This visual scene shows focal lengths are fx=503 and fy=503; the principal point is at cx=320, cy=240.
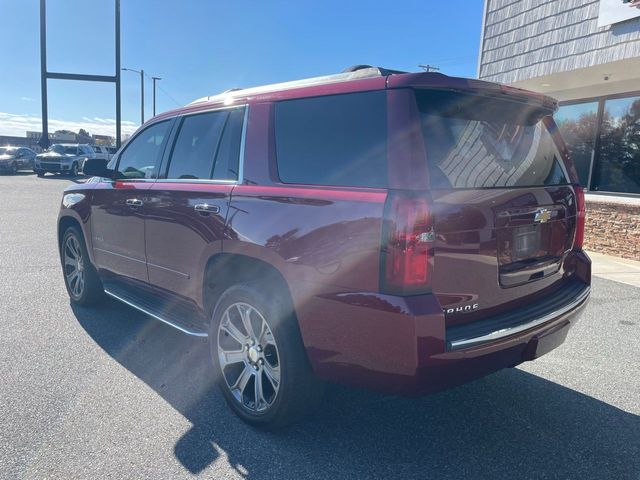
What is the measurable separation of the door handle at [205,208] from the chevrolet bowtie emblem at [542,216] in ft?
6.11

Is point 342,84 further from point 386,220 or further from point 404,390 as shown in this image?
point 404,390

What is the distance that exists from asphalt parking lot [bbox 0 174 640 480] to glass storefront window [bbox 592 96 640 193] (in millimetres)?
5989

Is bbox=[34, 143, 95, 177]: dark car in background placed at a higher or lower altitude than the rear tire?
higher

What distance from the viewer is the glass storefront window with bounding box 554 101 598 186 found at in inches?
390

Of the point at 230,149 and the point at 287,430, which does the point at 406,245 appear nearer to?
the point at 287,430

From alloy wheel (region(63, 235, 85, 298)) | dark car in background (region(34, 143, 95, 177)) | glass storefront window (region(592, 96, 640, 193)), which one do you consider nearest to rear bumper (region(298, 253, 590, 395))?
alloy wheel (region(63, 235, 85, 298))

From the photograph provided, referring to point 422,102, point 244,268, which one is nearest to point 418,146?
point 422,102

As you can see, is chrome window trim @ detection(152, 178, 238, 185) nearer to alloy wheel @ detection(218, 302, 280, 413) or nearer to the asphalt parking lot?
alloy wheel @ detection(218, 302, 280, 413)

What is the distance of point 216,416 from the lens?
3.10 meters

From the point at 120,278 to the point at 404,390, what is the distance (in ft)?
9.99

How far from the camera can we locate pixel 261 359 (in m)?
2.95

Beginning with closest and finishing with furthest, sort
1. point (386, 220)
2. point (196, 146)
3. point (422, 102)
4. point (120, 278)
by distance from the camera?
point (386, 220), point (422, 102), point (196, 146), point (120, 278)

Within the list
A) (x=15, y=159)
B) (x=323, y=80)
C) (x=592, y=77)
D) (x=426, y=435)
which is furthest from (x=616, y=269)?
(x=15, y=159)

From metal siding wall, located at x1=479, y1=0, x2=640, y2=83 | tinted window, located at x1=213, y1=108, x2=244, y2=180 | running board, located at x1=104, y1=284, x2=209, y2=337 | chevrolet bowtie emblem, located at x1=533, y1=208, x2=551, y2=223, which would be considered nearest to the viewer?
chevrolet bowtie emblem, located at x1=533, y1=208, x2=551, y2=223
